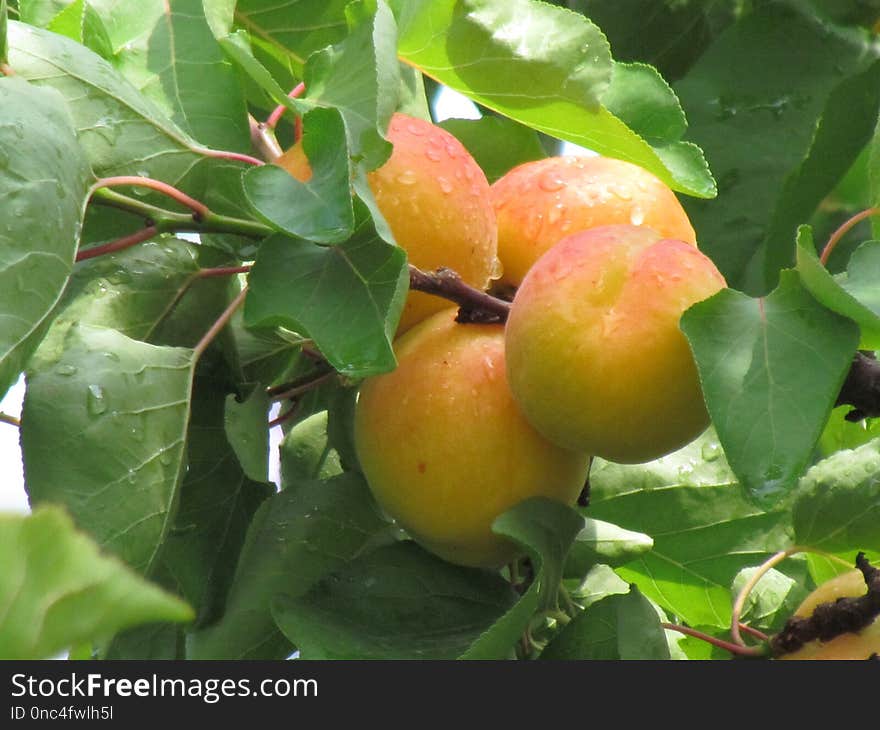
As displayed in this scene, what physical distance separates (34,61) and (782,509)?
0.73 metres

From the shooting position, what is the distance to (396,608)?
35.2 inches

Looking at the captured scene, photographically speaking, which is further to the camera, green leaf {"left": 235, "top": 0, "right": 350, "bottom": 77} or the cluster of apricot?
green leaf {"left": 235, "top": 0, "right": 350, "bottom": 77}

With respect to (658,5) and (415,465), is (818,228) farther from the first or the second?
(415,465)

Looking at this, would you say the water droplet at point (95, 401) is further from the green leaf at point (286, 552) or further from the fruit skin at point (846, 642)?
the fruit skin at point (846, 642)

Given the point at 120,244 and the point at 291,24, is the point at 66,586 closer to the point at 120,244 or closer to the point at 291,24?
the point at 120,244

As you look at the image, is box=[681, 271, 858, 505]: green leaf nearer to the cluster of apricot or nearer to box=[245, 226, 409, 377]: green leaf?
the cluster of apricot

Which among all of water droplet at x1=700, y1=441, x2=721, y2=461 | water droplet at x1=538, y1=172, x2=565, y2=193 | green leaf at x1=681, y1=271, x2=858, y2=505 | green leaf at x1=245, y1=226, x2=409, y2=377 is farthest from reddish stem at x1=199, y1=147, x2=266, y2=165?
water droplet at x1=700, y1=441, x2=721, y2=461

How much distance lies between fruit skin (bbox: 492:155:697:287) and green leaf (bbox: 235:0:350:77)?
19 cm

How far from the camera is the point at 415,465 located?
849 millimetres

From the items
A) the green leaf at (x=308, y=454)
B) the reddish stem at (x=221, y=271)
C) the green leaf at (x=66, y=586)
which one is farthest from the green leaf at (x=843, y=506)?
the green leaf at (x=66, y=586)

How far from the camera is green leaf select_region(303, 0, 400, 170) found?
77 cm

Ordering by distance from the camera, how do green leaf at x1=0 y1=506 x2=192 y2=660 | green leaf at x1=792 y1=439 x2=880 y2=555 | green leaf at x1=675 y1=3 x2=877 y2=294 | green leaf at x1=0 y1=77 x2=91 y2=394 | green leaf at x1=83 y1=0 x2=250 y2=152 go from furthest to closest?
green leaf at x1=675 y1=3 x2=877 y2=294, green leaf at x1=792 y1=439 x2=880 y2=555, green leaf at x1=83 y1=0 x2=250 y2=152, green leaf at x1=0 y1=77 x2=91 y2=394, green leaf at x1=0 y1=506 x2=192 y2=660

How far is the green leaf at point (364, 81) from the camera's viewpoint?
77cm

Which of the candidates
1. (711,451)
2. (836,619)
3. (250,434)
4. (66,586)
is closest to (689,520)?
(711,451)
